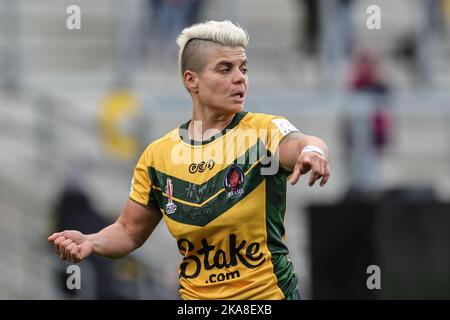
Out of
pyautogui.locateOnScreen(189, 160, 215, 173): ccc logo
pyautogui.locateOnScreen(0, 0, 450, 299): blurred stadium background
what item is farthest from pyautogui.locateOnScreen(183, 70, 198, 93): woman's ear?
pyautogui.locateOnScreen(0, 0, 450, 299): blurred stadium background

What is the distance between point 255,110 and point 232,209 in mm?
8369

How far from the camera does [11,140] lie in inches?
585

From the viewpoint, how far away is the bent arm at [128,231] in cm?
624

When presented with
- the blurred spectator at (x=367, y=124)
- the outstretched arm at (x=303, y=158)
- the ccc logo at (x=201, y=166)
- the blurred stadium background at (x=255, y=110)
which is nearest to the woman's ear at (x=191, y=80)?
the ccc logo at (x=201, y=166)

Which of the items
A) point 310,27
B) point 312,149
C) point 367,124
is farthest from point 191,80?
point 310,27

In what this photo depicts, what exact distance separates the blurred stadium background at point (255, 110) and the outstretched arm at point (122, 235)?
4.91 metres

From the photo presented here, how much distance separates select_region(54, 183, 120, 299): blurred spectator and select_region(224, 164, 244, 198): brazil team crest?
6.53 m

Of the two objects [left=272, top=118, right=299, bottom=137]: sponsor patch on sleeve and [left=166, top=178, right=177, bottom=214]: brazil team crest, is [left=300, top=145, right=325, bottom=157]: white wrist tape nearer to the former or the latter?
[left=272, top=118, right=299, bottom=137]: sponsor patch on sleeve

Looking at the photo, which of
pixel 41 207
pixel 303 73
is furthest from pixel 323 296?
pixel 303 73

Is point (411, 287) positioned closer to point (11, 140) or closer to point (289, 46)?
point (11, 140)

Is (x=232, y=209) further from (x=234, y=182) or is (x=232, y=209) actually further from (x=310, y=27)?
(x=310, y=27)

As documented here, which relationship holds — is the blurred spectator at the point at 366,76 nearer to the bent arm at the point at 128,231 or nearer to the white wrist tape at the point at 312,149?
the bent arm at the point at 128,231

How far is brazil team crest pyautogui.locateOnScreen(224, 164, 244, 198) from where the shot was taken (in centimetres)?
584

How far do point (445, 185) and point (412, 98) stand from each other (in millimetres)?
2181
